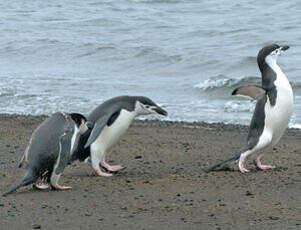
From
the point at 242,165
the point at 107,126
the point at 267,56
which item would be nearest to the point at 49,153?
the point at 107,126

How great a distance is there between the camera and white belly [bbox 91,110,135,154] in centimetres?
770

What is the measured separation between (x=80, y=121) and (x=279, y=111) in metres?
1.84

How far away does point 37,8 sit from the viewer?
29.6 meters

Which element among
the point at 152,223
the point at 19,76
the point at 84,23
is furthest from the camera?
the point at 84,23

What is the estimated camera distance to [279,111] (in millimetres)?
7738

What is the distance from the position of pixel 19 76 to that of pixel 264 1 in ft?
44.2

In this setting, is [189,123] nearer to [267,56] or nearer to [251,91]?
[251,91]

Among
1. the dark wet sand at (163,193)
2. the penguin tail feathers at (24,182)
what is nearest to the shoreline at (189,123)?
the dark wet sand at (163,193)

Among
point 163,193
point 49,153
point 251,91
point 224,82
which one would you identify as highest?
point 251,91

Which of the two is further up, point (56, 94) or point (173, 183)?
point (173, 183)

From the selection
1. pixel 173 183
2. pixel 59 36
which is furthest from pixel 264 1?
pixel 173 183

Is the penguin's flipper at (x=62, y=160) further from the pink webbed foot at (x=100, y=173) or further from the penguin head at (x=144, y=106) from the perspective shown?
the penguin head at (x=144, y=106)

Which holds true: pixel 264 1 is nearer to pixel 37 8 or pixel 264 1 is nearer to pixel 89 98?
pixel 37 8

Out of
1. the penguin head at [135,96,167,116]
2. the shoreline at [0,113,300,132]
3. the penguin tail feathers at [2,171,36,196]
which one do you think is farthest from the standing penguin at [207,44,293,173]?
the shoreline at [0,113,300,132]
